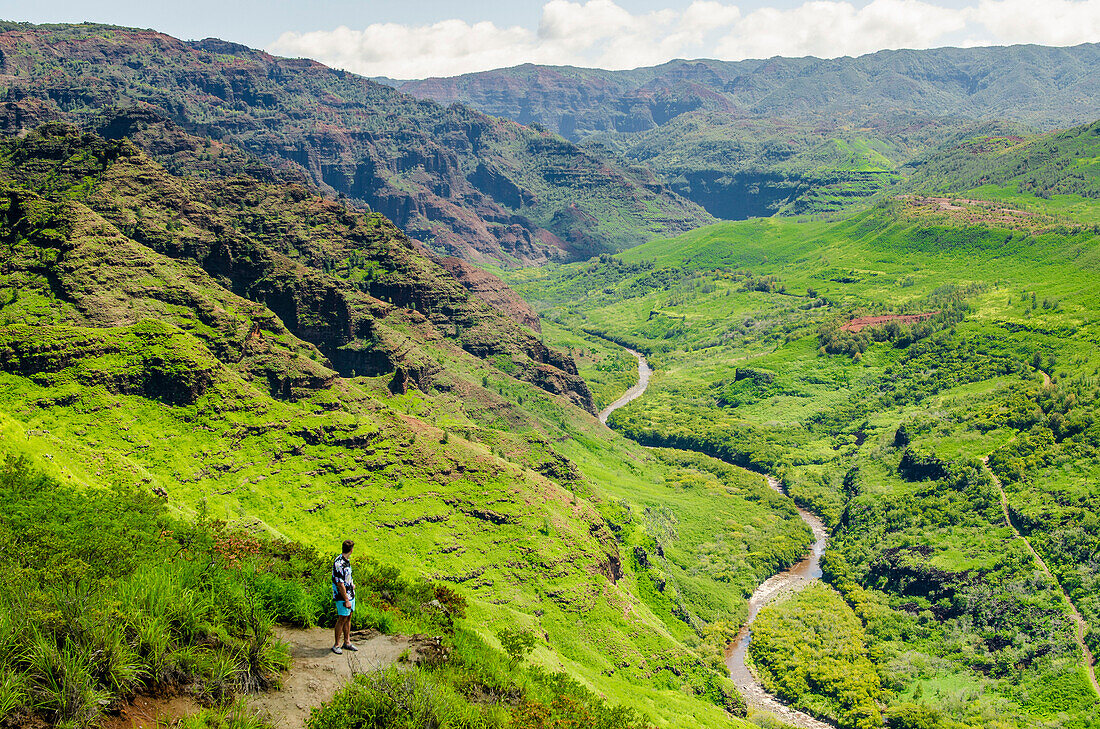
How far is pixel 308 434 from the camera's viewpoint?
333 feet

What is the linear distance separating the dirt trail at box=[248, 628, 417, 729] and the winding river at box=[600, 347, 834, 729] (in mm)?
92554

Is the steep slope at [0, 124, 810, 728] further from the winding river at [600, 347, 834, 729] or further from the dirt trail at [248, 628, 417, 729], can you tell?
the dirt trail at [248, 628, 417, 729]

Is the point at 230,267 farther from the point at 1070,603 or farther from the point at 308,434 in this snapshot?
the point at 1070,603

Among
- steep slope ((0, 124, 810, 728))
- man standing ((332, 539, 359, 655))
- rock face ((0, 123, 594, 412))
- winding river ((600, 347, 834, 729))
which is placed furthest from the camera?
winding river ((600, 347, 834, 729))

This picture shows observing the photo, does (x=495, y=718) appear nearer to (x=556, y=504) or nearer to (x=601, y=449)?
(x=556, y=504)

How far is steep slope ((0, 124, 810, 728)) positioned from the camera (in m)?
84.7

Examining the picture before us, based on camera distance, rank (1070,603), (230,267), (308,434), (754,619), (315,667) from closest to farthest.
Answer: (315,667) < (308,434) < (1070,603) < (230,267) < (754,619)

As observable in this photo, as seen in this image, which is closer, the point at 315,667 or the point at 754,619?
the point at 315,667

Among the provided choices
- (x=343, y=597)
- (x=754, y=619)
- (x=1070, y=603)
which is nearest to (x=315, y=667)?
(x=343, y=597)

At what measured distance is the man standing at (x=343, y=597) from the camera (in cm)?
3148

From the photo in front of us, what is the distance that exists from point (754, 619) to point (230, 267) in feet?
368

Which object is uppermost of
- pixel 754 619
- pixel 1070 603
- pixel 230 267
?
pixel 230 267

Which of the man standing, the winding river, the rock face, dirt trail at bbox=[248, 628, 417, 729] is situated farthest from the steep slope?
the man standing

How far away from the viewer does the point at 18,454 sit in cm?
5316
